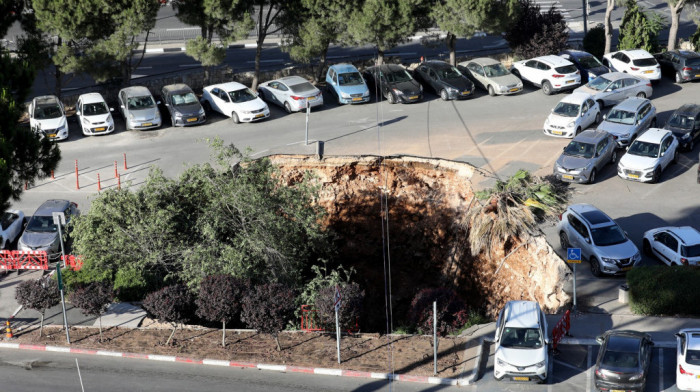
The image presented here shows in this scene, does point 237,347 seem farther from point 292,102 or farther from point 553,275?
point 292,102

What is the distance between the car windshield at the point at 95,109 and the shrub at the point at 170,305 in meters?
16.0

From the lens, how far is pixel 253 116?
127ft

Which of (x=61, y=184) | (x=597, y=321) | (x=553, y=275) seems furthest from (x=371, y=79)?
(x=597, y=321)

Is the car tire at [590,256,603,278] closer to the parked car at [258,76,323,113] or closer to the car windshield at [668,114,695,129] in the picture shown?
the car windshield at [668,114,695,129]

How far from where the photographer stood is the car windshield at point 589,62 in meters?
42.5

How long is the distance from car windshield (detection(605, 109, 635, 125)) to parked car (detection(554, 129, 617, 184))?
206 centimetres

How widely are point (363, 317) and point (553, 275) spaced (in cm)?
684

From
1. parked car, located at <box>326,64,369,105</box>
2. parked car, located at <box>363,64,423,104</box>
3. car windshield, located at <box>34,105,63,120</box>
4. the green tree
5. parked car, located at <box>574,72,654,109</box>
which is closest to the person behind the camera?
car windshield, located at <box>34,105,63,120</box>

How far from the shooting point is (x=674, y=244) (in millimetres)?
27031

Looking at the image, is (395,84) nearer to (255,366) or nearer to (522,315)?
(522,315)

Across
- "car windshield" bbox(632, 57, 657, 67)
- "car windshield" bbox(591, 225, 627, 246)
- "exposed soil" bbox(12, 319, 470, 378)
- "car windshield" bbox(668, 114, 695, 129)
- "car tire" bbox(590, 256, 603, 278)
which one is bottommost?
"exposed soil" bbox(12, 319, 470, 378)

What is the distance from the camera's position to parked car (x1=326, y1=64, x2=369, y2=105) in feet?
132

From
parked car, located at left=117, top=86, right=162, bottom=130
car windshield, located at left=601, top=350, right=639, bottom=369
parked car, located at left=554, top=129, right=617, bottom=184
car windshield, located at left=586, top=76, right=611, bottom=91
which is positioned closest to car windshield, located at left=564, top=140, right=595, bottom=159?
parked car, located at left=554, top=129, right=617, bottom=184

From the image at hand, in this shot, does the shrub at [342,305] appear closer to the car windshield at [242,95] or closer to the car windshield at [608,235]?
the car windshield at [608,235]
